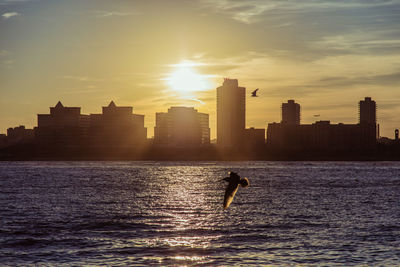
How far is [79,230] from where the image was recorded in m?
68.3

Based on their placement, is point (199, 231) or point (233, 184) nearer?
point (233, 184)

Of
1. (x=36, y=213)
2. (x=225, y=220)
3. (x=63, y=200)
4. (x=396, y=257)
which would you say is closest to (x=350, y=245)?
(x=396, y=257)

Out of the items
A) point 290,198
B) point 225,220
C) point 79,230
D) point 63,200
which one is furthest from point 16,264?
point 290,198

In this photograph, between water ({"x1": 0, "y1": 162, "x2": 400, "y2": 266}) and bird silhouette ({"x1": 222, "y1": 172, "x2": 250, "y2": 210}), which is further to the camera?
water ({"x1": 0, "y1": 162, "x2": 400, "y2": 266})

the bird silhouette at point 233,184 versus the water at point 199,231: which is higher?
the bird silhouette at point 233,184

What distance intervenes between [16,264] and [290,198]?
72.4 metres

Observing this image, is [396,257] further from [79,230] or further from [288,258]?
[79,230]

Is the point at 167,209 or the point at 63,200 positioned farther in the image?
the point at 63,200

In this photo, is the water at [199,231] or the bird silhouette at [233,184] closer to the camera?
the bird silhouette at [233,184]

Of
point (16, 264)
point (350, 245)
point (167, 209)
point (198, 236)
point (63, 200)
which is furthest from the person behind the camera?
point (63, 200)

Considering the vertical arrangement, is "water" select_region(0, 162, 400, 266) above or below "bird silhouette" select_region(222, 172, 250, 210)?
below

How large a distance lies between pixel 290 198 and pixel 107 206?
120 feet

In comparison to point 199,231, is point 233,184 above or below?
above

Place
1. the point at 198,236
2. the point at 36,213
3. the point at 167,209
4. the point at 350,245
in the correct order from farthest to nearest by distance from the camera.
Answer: the point at 167,209 < the point at 36,213 < the point at 198,236 < the point at 350,245
